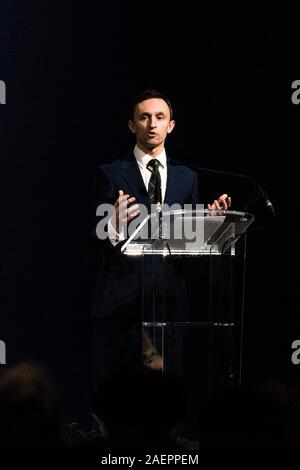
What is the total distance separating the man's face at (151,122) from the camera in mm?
3895

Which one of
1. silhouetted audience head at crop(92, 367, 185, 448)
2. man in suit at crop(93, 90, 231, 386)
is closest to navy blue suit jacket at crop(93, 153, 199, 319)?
man in suit at crop(93, 90, 231, 386)

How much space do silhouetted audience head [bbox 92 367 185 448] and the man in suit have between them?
4.27 feet

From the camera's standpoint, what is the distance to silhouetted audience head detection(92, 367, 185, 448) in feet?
6.73

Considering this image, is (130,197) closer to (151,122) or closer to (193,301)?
(151,122)

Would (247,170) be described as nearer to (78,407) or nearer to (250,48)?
(250,48)

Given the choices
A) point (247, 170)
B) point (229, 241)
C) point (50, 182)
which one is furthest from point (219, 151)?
point (229, 241)

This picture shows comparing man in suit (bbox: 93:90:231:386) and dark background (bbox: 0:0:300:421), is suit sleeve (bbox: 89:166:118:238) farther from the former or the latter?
dark background (bbox: 0:0:300:421)

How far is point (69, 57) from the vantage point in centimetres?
479

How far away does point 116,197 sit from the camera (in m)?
3.94

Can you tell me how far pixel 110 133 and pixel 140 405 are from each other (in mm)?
2861

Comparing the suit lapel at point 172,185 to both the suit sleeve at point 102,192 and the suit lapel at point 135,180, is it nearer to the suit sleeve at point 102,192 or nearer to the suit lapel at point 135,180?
the suit lapel at point 135,180

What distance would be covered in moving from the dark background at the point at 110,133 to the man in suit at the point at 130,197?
0.72 metres

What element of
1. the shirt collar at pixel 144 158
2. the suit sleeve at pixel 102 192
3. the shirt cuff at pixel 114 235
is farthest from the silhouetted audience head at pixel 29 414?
the shirt collar at pixel 144 158

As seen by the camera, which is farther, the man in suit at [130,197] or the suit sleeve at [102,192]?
the suit sleeve at [102,192]
